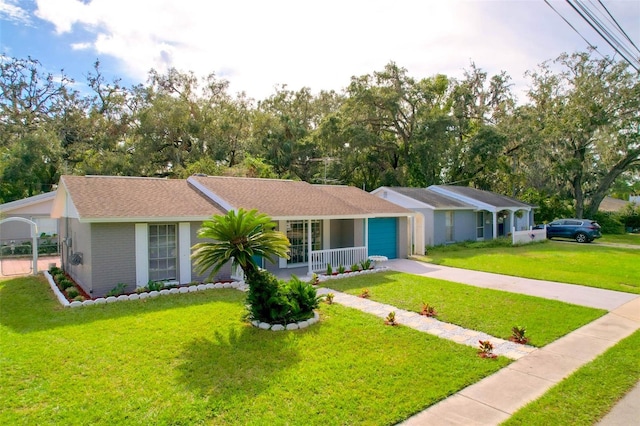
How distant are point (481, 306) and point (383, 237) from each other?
8199mm

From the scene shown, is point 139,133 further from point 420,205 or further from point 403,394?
point 403,394

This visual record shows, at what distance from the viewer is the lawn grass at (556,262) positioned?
13203 millimetres

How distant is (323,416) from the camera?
181 inches

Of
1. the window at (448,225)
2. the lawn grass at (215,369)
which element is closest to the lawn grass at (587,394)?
the lawn grass at (215,369)

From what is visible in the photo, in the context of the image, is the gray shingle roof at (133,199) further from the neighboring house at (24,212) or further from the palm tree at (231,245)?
the neighboring house at (24,212)

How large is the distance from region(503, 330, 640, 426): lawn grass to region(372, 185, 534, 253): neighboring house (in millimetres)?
13013

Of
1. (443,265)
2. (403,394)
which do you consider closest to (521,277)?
(443,265)

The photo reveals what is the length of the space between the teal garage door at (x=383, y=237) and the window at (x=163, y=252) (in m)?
8.69

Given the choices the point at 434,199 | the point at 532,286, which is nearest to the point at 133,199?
the point at 532,286

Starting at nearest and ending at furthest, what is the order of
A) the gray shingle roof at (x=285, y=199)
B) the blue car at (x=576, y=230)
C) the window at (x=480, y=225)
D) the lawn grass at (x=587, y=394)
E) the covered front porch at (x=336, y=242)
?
the lawn grass at (x=587, y=394), the gray shingle roof at (x=285, y=199), the covered front porch at (x=336, y=242), the blue car at (x=576, y=230), the window at (x=480, y=225)

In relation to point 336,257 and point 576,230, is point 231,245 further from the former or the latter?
point 576,230

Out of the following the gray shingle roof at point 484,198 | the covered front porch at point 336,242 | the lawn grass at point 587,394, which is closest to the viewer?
the lawn grass at point 587,394

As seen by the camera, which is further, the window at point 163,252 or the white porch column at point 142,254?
the window at point 163,252

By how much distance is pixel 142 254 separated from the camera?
1108 centimetres
